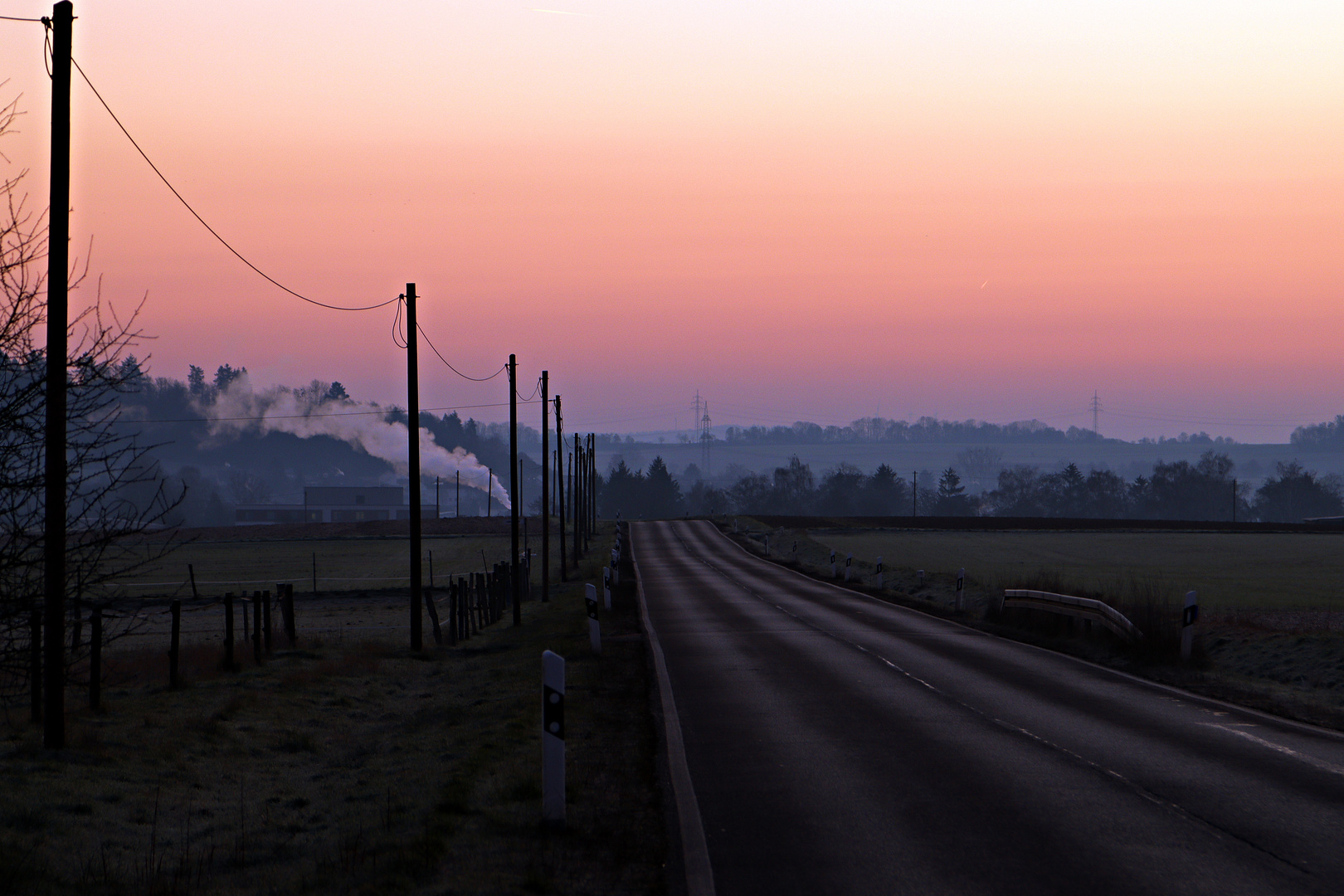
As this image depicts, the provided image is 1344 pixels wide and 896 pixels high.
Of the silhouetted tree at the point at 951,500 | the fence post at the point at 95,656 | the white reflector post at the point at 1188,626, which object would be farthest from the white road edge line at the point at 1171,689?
the silhouetted tree at the point at 951,500

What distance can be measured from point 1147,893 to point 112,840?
7.22 metres

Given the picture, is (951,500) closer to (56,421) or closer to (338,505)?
(338,505)

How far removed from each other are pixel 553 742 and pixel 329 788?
3.95m

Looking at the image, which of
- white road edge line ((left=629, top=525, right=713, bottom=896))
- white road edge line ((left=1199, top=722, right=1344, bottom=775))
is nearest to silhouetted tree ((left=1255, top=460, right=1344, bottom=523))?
white road edge line ((left=1199, top=722, right=1344, bottom=775))

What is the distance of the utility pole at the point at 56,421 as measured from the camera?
34.9ft

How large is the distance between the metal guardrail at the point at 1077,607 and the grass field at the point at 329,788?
26.4 ft

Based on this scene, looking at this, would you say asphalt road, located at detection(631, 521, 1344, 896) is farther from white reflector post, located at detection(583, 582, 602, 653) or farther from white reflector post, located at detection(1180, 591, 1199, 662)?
white reflector post, located at detection(583, 582, 602, 653)

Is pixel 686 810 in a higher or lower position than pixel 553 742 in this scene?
lower

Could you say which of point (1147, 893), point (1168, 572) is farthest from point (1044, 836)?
point (1168, 572)

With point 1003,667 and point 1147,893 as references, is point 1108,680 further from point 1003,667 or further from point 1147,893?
point 1147,893

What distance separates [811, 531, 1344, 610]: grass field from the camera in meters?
42.4

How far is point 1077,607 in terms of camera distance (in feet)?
66.3

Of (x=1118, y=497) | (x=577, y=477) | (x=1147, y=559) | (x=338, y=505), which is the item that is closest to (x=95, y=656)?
(x=577, y=477)

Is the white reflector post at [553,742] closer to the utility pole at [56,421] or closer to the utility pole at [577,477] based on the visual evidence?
the utility pole at [56,421]
